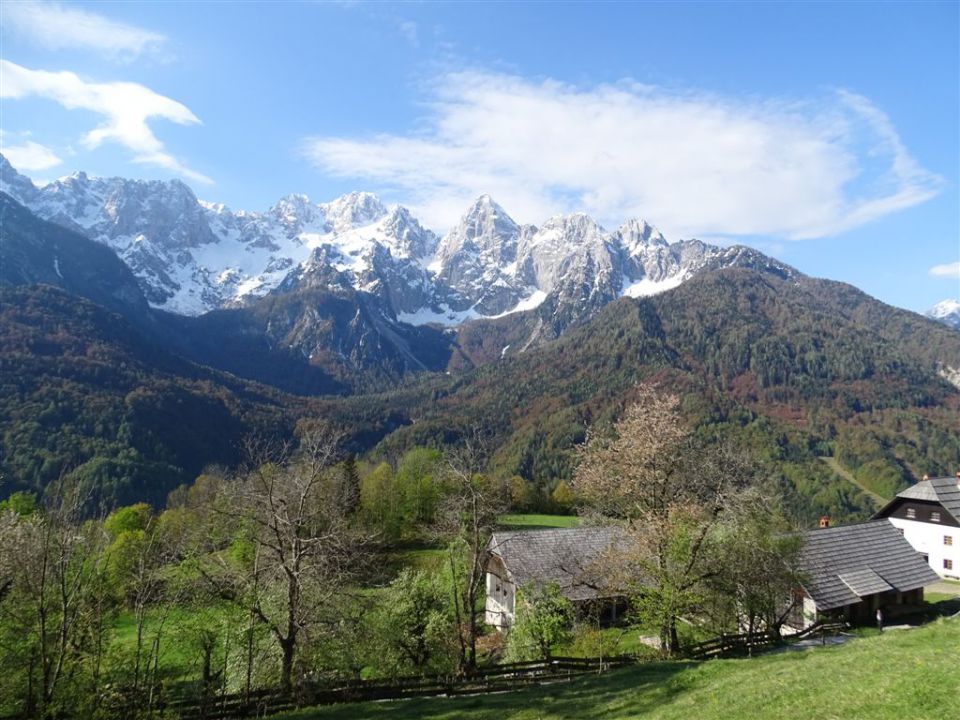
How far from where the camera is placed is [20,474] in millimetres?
151625

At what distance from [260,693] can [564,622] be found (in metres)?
15.9

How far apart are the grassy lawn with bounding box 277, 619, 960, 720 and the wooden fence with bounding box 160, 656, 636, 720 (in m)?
1.04

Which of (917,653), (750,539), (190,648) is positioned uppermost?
(750,539)

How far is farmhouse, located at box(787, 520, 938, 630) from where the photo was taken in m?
37.3

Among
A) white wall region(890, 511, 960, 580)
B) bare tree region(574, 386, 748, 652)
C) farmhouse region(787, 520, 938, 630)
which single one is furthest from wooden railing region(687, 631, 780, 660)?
white wall region(890, 511, 960, 580)

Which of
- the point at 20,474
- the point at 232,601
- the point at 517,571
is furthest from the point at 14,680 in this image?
the point at 20,474

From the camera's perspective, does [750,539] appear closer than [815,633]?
Yes

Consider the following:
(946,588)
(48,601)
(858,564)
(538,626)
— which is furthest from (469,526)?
(946,588)

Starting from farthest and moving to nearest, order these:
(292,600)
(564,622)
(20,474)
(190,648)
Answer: (20,474) → (564,622) → (190,648) → (292,600)

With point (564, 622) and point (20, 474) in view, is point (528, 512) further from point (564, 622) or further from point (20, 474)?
point (20, 474)

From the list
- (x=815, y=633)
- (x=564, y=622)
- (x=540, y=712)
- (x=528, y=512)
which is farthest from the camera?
(x=528, y=512)

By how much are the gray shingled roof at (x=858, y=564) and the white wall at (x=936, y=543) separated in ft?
43.0

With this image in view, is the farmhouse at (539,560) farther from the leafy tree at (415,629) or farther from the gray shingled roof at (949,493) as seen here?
the gray shingled roof at (949,493)

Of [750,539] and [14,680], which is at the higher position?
[750,539]
